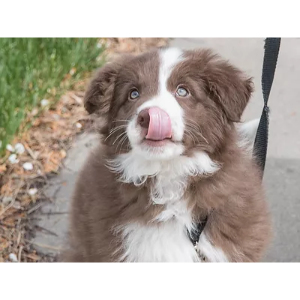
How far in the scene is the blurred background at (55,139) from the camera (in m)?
3.69

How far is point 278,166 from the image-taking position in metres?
4.16

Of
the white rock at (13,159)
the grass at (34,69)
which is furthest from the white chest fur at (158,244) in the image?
the grass at (34,69)

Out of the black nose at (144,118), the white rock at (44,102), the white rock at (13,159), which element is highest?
the black nose at (144,118)

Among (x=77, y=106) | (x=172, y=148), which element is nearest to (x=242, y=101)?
(x=172, y=148)

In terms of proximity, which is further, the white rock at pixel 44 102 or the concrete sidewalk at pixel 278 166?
the white rock at pixel 44 102

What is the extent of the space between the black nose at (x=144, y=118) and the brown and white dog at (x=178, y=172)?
0.10m

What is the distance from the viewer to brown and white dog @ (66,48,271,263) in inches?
103

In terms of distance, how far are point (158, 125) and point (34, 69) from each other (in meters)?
2.49

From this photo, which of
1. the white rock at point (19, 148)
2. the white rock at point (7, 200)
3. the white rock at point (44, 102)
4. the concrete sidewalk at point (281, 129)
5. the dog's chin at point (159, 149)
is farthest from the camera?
the white rock at point (44, 102)

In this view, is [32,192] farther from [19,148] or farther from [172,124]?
[172,124]

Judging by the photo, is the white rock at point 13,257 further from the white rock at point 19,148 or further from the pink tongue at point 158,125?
the pink tongue at point 158,125

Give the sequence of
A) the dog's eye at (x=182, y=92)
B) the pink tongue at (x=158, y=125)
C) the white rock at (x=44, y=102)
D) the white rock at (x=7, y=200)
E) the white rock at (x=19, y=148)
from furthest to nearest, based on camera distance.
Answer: the white rock at (x=44, y=102), the white rock at (x=19, y=148), the white rock at (x=7, y=200), the dog's eye at (x=182, y=92), the pink tongue at (x=158, y=125)

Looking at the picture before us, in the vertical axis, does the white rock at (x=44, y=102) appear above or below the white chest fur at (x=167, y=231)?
above

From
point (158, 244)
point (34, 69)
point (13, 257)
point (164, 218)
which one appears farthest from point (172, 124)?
point (34, 69)
